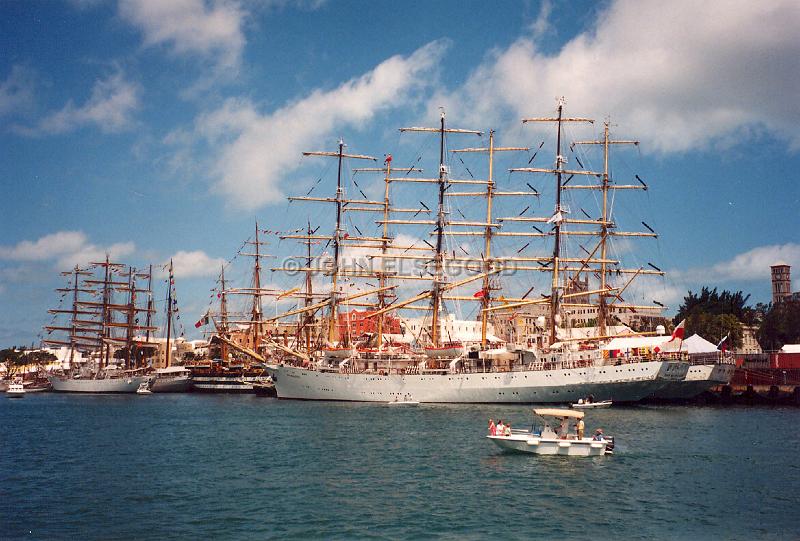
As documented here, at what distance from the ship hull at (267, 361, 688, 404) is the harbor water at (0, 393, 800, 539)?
40.7 ft

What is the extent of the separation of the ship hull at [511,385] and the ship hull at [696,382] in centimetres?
262

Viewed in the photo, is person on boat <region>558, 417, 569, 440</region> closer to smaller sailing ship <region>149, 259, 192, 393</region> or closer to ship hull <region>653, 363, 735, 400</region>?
ship hull <region>653, 363, 735, 400</region>

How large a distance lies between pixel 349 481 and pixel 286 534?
24.4 feet

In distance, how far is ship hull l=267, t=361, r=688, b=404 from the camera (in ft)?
193

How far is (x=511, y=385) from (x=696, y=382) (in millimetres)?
16307

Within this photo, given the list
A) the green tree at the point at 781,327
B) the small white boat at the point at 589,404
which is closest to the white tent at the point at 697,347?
the small white boat at the point at 589,404

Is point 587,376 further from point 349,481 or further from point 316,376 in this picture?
point 349,481

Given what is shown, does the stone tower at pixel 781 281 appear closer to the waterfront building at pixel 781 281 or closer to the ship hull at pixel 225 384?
the waterfront building at pixel 781 281

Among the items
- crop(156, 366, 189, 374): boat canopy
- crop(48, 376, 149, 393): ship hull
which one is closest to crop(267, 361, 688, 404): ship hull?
crop(48, 376, 149, 393): ship hull

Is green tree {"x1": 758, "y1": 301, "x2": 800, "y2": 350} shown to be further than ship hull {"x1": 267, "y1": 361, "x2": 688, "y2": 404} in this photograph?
Yes

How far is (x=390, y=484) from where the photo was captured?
2616 centimetres

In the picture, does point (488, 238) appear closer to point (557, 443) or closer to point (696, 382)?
point (696, 382)

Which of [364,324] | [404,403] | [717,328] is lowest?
[404,403]

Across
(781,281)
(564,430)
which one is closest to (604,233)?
(564,430)
